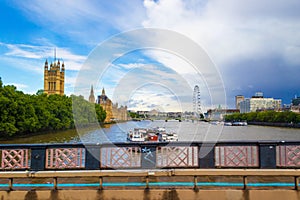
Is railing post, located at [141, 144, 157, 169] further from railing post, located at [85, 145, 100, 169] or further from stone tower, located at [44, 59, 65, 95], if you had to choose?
stone tower, located at [44, 59, 65, 95]

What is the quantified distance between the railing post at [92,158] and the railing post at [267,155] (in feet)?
13.5

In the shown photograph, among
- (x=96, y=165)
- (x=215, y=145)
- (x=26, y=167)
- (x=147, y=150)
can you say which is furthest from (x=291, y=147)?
(x=26, y=167)

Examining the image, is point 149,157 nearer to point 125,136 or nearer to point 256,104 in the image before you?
point 125,136

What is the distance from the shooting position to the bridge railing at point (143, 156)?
6.50 m

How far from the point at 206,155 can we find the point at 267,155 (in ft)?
5.03

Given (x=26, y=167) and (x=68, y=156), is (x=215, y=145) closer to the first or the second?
(x=68, y=156)

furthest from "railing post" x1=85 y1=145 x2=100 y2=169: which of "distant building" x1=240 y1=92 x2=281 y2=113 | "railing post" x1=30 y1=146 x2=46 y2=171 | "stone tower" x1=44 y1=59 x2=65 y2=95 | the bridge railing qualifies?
"distant building" x1=240 y1=92 x2=281 y2=113

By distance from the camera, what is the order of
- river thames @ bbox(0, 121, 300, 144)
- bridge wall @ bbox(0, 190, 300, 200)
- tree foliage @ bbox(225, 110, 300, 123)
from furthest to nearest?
tree foliage @ bbox(225, 110, 300, 123)
river thames @ bbox(0, 121, 300, 144)
bridge wall @ bbox(0, 190, 300, 200)

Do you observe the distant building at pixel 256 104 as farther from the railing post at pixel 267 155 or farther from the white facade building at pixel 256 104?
the railing post at pixel 267 155

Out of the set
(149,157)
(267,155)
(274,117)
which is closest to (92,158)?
(149,157)

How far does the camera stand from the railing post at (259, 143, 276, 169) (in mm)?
6487

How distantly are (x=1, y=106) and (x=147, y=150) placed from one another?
37.5 metres

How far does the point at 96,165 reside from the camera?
6562 mm

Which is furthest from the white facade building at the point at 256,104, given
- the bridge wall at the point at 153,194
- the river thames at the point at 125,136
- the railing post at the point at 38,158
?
the railing post at the point at 38,158
